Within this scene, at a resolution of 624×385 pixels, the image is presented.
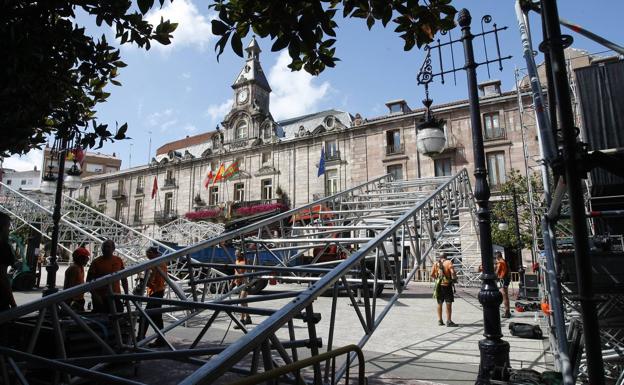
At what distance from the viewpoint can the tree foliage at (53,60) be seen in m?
3.37

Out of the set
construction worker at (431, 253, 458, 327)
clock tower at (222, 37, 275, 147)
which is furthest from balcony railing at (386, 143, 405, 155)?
construction worker at (431, 253, 458, 327)

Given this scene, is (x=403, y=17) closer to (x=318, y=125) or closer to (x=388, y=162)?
(x=388, y=162)

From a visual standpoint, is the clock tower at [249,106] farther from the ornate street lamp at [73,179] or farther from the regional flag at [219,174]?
the ornate street lamp at [73,179]

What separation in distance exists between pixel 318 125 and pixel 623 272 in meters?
29.5

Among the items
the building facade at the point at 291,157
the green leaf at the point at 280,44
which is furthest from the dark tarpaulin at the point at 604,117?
the green leaf at the point at 280,44

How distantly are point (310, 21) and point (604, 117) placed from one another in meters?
12.8

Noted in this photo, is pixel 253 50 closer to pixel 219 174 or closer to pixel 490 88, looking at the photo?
pixel 219 174

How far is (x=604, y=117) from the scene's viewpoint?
11898 mm

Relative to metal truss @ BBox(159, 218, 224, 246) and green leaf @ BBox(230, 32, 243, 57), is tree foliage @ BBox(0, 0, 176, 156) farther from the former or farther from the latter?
metal truss @ BBox(159, 218, 224, 246)

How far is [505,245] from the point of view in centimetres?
2284

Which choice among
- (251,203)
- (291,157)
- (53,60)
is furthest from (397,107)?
(53,60)

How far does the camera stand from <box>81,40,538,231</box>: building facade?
985 inches

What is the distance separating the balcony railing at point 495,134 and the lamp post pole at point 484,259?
21.3 meters

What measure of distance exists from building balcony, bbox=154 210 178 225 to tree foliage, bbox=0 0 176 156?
110ft
